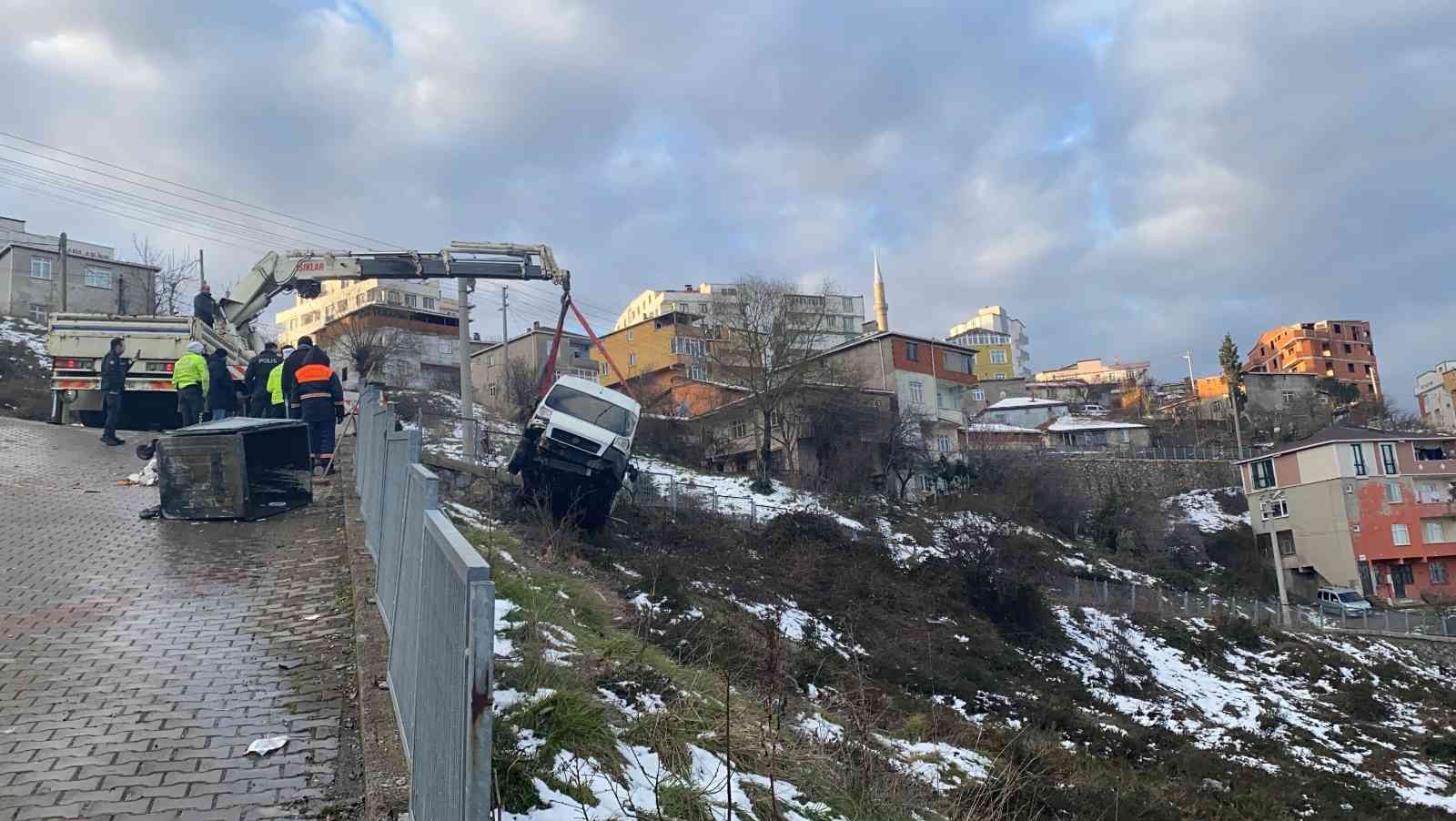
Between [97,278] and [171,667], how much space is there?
60.8 metres

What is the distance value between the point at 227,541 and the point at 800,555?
56.1ft

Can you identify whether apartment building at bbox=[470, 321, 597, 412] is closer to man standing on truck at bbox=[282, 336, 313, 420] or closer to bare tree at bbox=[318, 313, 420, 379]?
bare tree at bbox=[318, 313, 420, 379]

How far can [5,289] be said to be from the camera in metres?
54.2

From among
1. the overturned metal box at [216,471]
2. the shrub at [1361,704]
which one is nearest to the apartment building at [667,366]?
the shrub at [1361,704]

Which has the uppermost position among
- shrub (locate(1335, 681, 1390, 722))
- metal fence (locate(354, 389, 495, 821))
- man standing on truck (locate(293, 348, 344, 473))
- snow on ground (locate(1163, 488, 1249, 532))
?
man standing on truck (locate(293, 348, 344, 473))

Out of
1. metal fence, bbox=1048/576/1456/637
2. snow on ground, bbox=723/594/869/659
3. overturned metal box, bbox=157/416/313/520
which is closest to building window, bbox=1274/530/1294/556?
metal fence, bbox=1048/576/1456/637

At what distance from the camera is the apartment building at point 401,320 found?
187 ft

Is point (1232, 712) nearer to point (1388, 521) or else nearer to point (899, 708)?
point (899, 708)

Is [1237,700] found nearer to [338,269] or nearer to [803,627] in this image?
[803,627]

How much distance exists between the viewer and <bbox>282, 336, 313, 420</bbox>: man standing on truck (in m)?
14.9

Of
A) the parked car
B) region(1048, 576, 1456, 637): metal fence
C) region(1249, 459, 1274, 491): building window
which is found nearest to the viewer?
region(1048, 576, 1456, 637): metal fence

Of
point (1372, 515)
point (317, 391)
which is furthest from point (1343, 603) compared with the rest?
point (317, 391)

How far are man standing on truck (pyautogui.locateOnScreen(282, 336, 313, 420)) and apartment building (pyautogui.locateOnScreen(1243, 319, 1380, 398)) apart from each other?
330 feet

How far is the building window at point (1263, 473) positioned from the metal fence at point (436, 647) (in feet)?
185
